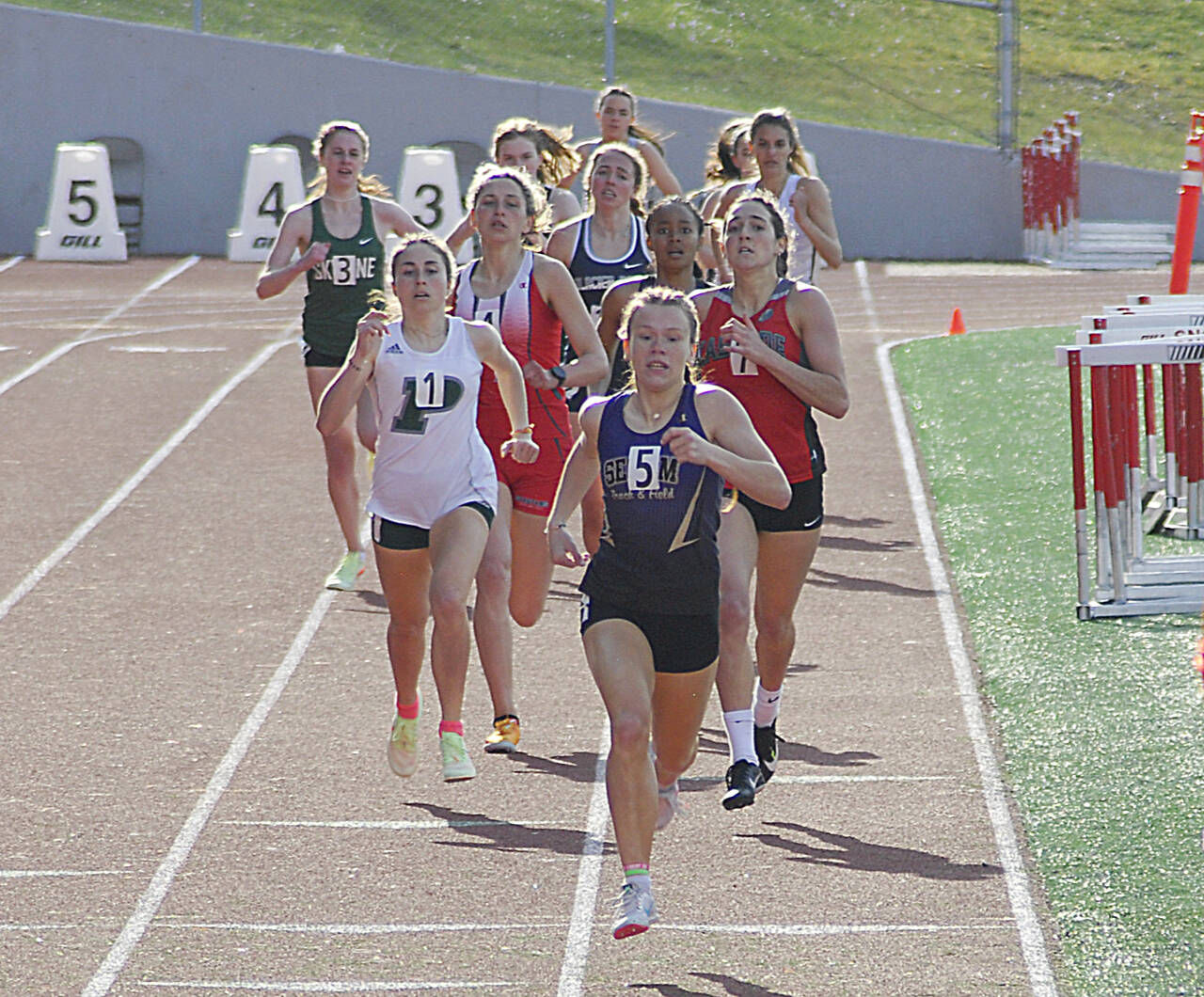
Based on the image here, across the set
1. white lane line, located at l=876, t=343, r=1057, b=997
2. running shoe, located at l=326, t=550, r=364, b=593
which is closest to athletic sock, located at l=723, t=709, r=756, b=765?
white lane line, located at l=876, t=343, r=1057, b=997

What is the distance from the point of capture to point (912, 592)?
10.6 meters

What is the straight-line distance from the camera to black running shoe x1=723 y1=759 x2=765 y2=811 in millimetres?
6664

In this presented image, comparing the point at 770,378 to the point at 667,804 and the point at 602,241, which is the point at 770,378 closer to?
the point at 667,804

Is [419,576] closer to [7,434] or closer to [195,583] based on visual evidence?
[195,583]

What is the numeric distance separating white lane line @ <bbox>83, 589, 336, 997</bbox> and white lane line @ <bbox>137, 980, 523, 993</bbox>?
0.56 ft

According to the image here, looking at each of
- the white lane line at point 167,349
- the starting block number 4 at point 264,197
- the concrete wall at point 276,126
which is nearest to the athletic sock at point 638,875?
the white lane line at point 167,349

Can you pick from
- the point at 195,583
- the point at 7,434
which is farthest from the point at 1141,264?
the point at 195,583

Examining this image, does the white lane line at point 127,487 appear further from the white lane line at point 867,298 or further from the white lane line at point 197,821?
the white lane line at point 867,298

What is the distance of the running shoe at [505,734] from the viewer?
7.80 meters

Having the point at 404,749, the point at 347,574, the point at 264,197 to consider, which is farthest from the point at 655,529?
the point at 264,197

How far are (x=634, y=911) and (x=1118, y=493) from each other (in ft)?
16.5

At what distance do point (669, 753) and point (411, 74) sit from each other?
22.1 m

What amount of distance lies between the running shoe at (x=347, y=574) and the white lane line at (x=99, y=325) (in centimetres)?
690

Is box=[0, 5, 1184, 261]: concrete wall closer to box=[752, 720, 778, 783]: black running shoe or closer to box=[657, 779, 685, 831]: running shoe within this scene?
box=[752, 720, 778, 783]: black running shoe
